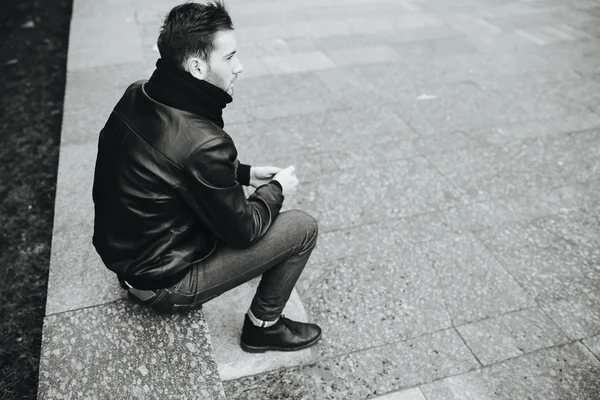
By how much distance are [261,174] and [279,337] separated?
0.88 metres

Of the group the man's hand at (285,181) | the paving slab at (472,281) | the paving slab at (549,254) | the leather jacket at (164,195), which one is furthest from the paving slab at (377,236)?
the leather jacket at (164,195)

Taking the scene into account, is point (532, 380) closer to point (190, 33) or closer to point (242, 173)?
point (242, 173)

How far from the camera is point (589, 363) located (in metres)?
2.94

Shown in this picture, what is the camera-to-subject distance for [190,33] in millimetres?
2131

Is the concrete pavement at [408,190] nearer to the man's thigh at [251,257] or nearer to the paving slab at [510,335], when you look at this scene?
the paving slab at [510,335]

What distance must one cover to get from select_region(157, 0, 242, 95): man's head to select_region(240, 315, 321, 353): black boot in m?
1.32

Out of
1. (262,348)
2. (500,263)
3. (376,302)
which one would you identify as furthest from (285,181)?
(500,263)

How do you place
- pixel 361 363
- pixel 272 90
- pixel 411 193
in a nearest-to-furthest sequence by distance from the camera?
pixel 361 363 < pixel 411 193 < pixel 272 90

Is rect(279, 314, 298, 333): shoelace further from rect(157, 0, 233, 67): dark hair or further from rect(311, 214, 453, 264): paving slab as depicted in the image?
rect(157, 0, 233, 67): dark hair

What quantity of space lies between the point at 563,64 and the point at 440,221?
3712mm

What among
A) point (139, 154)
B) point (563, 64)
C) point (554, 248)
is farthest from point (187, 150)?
point (563, 64)

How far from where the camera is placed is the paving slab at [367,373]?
2.71 metres

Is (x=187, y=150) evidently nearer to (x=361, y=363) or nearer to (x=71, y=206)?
(x=361, y=363)

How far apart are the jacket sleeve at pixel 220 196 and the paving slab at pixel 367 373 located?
0.85 metres
